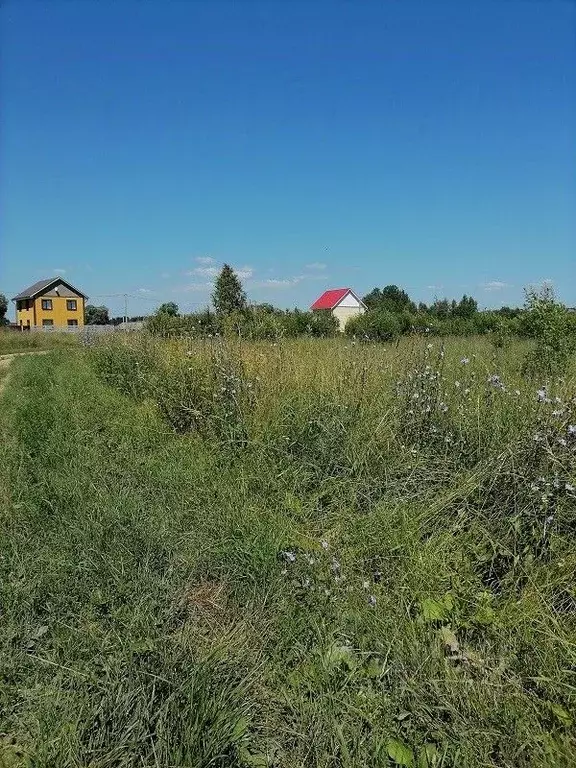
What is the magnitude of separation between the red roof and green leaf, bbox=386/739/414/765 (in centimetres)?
5160

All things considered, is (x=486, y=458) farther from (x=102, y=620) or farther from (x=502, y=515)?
(x=102, y=620)

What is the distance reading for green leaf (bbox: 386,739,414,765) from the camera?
1812mm

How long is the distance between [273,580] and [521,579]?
4.14 ft

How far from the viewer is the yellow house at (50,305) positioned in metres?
60.9

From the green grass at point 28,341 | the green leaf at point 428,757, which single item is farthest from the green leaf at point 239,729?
the green grass at point 28,341

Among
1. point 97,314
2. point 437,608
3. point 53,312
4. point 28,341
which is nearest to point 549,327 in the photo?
point 437,608

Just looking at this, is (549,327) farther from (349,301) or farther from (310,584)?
(349,301)

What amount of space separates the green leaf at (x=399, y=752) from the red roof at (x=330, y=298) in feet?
169

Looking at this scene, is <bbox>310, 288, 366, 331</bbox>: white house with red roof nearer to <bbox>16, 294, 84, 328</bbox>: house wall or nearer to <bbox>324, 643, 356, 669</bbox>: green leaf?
<bbox>16, 294, 84, 328</bbox>: house wall

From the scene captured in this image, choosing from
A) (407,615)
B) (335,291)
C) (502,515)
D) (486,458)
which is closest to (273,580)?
(407,615)

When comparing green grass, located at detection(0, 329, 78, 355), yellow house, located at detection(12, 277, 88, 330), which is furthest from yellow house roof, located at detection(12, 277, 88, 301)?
green grass, located at detection(0, 329, 78, 355)

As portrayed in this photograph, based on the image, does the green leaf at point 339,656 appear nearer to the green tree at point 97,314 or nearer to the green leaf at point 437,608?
the green leaf at point 437,608

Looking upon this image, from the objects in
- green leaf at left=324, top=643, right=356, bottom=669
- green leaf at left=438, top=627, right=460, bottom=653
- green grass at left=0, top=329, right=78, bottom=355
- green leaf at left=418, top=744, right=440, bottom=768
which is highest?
green grass at left=0, top=329, right=78, bottom=355

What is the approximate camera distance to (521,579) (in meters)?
2.72
